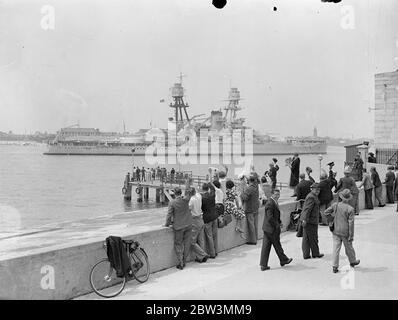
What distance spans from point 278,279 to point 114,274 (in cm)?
262

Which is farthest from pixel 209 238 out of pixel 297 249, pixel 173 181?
pixel 173 181

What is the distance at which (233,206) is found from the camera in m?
10.1

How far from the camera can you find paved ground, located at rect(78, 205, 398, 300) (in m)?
6.88

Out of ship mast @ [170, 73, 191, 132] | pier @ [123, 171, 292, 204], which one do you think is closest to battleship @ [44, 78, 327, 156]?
ship mast @ [170, 73, 191, 132]

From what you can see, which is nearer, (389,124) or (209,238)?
(209,238)

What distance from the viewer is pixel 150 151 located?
162m

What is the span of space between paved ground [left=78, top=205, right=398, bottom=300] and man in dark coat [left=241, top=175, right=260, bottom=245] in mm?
383

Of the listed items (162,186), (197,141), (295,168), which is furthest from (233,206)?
(197,141)

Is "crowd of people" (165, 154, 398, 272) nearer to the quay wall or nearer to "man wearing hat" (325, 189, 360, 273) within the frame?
"man wearing hat" (325, 189, 360, 273)

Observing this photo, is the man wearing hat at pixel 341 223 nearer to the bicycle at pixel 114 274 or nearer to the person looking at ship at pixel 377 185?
the bicycle at pixel 114 274

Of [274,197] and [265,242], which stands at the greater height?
[274,197]

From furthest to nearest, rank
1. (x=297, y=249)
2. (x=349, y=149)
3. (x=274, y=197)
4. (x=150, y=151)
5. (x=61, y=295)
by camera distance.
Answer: (x=150, y=151) → (x=349, y=149) → (x=297, y=249) → (x=274, y=197) → (x=61, y=295)
